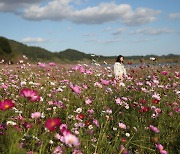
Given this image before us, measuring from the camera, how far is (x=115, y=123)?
432cm

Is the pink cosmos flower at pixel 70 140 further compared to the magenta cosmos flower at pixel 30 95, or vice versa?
the magenta cosmos flower at pixel 30 95

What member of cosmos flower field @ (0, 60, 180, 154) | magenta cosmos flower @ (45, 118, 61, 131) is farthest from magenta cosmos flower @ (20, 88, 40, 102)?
magenta cosmos flower @ (45, 118, 61, 131)

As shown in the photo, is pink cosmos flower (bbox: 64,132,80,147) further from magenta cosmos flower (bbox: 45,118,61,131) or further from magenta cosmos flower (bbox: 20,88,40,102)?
magenta cosmos flower (bbox: 20,88,40,102)

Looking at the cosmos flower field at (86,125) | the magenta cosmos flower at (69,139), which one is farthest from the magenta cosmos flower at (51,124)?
the magenta cosmos flower at (69,139)

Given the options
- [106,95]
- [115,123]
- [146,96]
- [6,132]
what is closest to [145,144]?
[115,123]

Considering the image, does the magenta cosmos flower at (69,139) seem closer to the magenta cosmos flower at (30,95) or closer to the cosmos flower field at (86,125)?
the cosmos flower field at (86,125)

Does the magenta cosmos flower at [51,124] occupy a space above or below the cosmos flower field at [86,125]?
above

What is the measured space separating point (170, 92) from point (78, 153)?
4133 mm

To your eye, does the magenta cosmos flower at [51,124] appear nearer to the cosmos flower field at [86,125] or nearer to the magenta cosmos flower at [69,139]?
the cosmos flower field at [86,125]

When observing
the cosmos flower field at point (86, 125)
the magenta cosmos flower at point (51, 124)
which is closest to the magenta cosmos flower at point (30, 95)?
the cosmos flower field at point (86, 125)

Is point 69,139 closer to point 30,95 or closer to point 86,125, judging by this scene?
point 30,95

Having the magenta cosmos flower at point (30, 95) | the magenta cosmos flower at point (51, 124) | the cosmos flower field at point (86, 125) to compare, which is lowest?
the cosmos flower field at point (86, 125)

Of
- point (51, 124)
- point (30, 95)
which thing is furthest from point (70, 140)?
point (30, 95)

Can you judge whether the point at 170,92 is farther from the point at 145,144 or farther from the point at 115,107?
the point at 145,144
